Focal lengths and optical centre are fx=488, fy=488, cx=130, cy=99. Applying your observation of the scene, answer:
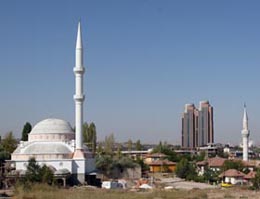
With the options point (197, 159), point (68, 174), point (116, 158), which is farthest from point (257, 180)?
point (197, 159)

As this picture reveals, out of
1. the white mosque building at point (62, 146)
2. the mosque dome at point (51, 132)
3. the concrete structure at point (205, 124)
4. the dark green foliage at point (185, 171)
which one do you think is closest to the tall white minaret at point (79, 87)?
the white mosque building at point (62, 146)

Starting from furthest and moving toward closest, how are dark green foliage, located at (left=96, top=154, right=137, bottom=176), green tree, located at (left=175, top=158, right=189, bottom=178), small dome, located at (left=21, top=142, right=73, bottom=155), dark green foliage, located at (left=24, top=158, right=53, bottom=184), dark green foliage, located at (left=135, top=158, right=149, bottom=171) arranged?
1. dark green foliage, located at (left=135, top=158, right=149, bottom=171)
2. green tree, located at (left=175, top=158, right=189, bottom=178)
3. dark green foliage, located at (left=96, top=154, right=137, bottom=176)
4. small dome, located at (left=21, top=142, right=73, bottom=155)
5. dark green foliage, located at (left=24, top=158, right=53, bottom=184)

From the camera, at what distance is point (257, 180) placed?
38.6 meters

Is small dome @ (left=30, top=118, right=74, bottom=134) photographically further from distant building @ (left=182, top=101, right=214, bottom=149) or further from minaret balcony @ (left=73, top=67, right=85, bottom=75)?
distant building @ (left=182, top=101, right=214, bottom=149)

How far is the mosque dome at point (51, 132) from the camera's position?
147ft

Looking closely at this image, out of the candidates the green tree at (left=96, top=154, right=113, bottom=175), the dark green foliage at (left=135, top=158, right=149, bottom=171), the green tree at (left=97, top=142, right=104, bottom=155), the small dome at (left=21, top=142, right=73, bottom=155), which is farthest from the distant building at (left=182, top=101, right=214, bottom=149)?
the small dome at (left=21, top=142, right=73, bottom=155)

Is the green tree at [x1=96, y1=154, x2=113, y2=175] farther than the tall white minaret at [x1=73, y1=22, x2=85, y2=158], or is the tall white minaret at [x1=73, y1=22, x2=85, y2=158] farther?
the green tree at [x1=96, y1=154, x2=113, y2=175]

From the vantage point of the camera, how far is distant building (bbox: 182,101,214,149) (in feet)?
458

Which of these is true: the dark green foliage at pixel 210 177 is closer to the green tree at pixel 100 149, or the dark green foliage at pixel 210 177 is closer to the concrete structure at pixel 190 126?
the green tree at pixel 100 149

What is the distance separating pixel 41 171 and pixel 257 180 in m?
16.8

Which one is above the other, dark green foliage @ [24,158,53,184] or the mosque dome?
the mosque dome

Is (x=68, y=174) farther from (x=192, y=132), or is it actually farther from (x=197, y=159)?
(x=192, y=132)

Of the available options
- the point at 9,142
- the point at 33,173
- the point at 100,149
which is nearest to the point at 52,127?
the point at 33,173

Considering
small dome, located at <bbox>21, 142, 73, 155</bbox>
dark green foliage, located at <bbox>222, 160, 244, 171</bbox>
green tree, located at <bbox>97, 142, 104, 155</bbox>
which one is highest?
small dome, located at <bbox>21, 142, 73, 155</bbox>
